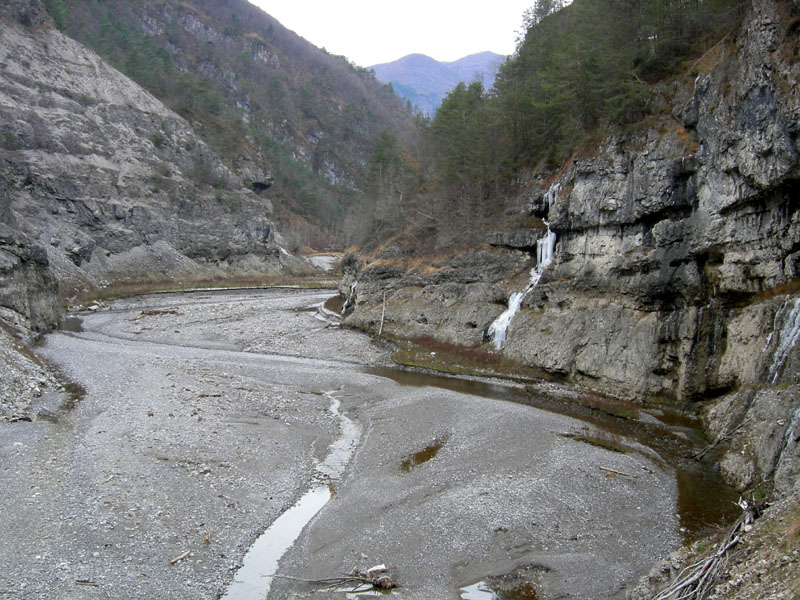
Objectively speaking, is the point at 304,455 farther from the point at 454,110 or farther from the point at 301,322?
the point at 454,110

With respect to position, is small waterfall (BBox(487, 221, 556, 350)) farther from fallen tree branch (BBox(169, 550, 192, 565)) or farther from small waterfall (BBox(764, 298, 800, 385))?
fallen tree branch (BBox(169, 550, 192, 565))

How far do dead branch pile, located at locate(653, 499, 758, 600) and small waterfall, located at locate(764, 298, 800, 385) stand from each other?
10.8 m

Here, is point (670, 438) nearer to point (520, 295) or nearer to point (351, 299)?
point (520, 295)

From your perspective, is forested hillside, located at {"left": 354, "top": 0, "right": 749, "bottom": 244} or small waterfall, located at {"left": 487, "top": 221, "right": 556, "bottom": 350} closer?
forested hillside, located at {"left": 354, "top": 0, "right": 749, "bottom": 244}

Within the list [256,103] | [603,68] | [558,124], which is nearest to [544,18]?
[558,124]

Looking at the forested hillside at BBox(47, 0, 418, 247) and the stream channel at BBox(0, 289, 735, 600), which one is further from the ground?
the forested hillside at BBox(47, 0, 418, 247)

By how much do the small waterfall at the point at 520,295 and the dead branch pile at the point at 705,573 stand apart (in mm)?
23900

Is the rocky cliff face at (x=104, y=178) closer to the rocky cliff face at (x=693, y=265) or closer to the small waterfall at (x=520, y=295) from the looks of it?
the small waterfall at (x=520, y=295)

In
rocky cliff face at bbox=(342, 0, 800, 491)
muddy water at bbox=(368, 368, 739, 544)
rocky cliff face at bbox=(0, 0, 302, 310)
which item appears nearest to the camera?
muddy water at bbox=(368, 368, 739, 544)

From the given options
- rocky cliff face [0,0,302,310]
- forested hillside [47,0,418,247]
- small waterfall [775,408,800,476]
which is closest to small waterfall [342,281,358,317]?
rocky cliff face [0,0,302,310]

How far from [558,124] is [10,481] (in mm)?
37306

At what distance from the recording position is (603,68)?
105 feet

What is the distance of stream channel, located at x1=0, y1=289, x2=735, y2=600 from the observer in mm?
11211

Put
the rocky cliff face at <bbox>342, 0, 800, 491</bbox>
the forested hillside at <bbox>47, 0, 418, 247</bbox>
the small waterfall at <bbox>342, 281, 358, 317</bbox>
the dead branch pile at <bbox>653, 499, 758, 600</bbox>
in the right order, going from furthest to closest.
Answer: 1. the forested hillside at <bbox>47, 0, 418, 247</bbox>
2. the small waterfall at <bbox>342, 281, 358, 317</bbox>
3. the rocky cliff face at <bbox>342, 0, 800, 491</bbox>
4. the dead branch pile at <bbox>653, 499, 758, 600</bbox>
